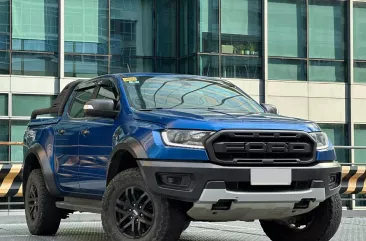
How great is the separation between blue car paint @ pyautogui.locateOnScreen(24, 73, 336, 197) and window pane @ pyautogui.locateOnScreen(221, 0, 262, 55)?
57.0 feet

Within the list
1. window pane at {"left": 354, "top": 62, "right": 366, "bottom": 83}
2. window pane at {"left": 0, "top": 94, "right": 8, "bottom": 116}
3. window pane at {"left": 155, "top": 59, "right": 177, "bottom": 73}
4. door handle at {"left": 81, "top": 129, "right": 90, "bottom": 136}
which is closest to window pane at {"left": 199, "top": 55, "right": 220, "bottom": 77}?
window pane at {"left": 155, "top": 59, "right": 177, "bottom": 73}

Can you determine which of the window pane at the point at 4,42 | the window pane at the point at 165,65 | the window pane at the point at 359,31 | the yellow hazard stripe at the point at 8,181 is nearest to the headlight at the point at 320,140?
the yellow hazard stripe at the point at 8,181

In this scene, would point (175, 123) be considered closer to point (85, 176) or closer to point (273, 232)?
point (85, 176)

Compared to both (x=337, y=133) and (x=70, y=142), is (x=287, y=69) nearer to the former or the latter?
(x=337, y=133)

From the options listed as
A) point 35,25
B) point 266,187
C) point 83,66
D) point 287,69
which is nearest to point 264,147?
point 266,187

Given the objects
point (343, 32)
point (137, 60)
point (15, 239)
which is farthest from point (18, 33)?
point (15, 239)

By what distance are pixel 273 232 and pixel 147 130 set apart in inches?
88.2

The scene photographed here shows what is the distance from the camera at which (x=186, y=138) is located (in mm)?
6621

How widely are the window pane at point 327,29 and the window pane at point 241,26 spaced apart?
2058mm

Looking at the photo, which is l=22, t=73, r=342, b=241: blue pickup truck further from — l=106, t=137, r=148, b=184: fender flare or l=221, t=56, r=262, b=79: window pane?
l=221, t=56, r=262, b=79: window pane

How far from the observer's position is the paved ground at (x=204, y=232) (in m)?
9.16

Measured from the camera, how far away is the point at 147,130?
269 inches

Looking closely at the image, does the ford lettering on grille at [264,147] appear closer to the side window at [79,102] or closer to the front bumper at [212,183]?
the front bumper at [212,183]

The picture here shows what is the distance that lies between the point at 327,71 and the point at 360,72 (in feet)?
4.55
